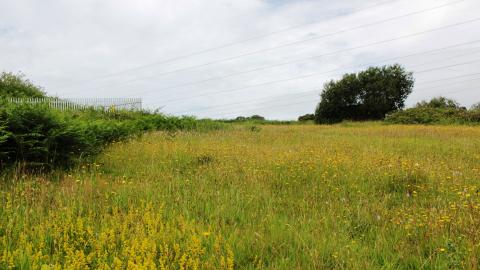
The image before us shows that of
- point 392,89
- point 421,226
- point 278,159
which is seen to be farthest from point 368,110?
point 421,226

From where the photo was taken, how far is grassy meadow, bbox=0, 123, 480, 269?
312 cm

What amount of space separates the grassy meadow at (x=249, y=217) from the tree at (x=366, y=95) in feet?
131

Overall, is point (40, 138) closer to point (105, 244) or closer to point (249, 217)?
point (105, 244)

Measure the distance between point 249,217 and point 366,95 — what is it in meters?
44.7

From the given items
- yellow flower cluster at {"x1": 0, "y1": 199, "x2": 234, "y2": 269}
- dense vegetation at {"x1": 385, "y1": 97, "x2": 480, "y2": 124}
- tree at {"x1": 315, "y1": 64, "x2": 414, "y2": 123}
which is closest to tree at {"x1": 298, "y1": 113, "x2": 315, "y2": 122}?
tree at {"x1": 315, "y1": 64, "x2": 414, "y2": 123}

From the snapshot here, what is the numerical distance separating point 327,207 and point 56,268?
3.04 metres

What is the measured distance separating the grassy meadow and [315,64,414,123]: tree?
39884mm

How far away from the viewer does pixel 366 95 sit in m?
45.8

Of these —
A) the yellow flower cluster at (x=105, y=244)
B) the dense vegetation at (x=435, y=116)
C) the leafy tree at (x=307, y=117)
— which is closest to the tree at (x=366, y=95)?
the leafy tree at (x=307, y=117)

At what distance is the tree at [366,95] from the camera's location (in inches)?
1759

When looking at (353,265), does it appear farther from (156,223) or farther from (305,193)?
(305,193)

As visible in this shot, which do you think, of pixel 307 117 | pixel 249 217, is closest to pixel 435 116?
pixel 307 117

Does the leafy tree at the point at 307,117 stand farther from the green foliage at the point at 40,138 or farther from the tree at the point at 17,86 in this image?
the green foliage at the point at 40,138

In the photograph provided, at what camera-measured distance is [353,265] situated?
2992 millimetres
